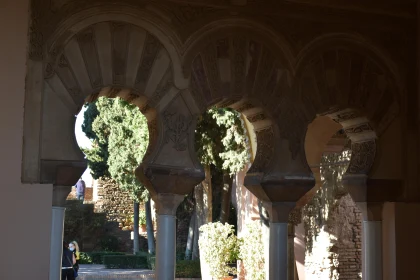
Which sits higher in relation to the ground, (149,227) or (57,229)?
(149,227)

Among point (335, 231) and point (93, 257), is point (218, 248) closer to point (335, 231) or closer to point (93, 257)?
point (335, 231)

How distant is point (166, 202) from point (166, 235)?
13.0 inches

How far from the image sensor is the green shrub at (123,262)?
22312 millimetres

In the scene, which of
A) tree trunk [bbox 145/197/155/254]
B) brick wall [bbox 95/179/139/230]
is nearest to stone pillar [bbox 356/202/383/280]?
tree trunk [bbox 145/197/155/254]

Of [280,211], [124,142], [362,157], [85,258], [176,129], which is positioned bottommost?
[85,258]

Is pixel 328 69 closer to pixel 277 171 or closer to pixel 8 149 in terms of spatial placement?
pixel 277 171

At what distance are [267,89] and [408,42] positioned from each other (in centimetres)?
189

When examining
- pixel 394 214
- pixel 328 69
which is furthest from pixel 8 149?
pixel 394 214

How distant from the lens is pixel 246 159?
525 inches

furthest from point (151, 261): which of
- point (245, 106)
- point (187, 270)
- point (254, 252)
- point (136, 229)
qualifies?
point (245, 106)

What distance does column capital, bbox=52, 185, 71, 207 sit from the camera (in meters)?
6.21

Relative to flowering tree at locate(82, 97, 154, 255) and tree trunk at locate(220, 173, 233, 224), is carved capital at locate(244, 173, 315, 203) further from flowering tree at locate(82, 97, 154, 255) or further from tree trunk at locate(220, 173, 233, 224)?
tree trunk at locate(220, 173, 233, 224)

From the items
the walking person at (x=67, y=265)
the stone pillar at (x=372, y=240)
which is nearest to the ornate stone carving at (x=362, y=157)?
A: the stone pillar at (x=372, y=240)

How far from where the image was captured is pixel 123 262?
22406mm
